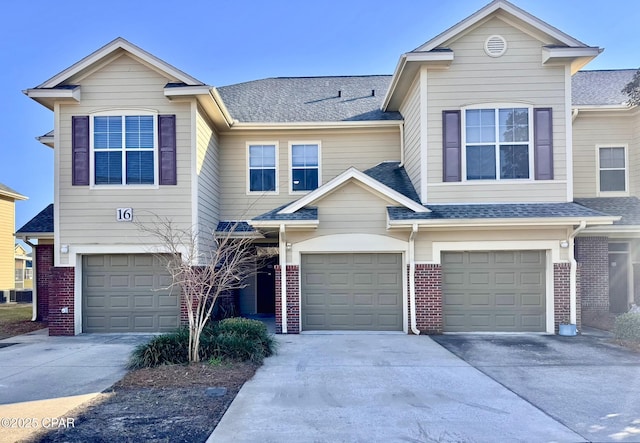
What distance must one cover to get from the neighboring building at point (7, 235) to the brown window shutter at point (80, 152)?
16.5 m

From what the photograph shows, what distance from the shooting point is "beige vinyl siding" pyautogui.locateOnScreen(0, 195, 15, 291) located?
24000mm

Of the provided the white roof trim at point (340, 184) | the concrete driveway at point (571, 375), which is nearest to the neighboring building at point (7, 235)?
the white roof trim at point (340, 184)

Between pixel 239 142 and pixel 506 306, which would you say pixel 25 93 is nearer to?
pixel 239 142

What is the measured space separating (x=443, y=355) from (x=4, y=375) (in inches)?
313

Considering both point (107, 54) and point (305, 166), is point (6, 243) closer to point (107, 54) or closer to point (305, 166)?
→ point (107, 54)

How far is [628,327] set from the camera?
912 centimetres

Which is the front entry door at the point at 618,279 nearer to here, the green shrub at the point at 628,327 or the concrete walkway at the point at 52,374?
the green shrub at the point at 628,327

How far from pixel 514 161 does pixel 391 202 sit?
3.31m

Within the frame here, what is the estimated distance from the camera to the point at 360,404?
556 cm

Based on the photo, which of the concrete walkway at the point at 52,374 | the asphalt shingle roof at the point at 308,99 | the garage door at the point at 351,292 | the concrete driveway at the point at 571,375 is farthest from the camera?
the asphalt shingle roof at the point at 308,99

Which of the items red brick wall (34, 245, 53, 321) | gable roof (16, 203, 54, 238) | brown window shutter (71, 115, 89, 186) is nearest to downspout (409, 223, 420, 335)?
brown window shutter (71, 115, 89, 186)

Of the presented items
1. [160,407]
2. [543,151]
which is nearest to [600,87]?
[543,151]

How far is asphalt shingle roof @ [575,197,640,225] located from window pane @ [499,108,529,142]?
3.55 meters

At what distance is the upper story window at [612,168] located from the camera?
12758 millimetres
